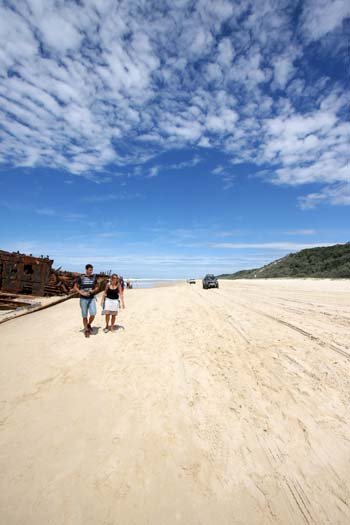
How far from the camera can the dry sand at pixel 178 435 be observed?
251cm

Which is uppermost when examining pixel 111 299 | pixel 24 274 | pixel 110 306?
pixel 24 274

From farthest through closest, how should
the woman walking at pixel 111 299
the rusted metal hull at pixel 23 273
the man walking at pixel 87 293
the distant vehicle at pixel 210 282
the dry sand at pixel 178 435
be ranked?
1. the distant vehicle at pixel 210 282
2. the rusted metal hull at pixel 23 273
3. the woman walking at pixel 111 299
4. the man walking at pixel 87 293
5. the dry sand at pixel 178 435

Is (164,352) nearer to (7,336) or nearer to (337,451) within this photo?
(337,451)

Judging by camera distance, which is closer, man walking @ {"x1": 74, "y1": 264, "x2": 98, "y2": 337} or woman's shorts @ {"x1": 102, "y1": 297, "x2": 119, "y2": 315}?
man walking @ {"x1": 74, "y1": 264, "x2": 98, "y2": 337}

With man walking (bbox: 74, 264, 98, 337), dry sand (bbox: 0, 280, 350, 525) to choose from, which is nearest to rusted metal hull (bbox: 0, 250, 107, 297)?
man walking (bbox: 74, 264, 98, 337)

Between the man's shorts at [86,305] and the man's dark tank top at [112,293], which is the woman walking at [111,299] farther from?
the man's shorts at [86,305]

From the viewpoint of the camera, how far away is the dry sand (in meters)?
2.51

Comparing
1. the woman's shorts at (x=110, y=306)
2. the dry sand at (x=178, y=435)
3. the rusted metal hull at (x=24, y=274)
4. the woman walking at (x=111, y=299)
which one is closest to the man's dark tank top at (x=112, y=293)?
the woman walking at (x=111, y=299)

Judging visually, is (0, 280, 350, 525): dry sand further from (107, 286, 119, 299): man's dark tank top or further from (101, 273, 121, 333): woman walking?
(107, 286, 119, 299): man's dark tank top

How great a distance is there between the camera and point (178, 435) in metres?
3.40

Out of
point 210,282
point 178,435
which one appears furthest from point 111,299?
point 210,282

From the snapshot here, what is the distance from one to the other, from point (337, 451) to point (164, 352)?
3.95m

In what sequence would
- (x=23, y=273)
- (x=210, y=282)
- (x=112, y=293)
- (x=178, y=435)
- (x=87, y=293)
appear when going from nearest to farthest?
(x=178, y=435) < (x=87, y=293) < (x=112, y=293) < (x=23, y=273) < (x=210, y=282)

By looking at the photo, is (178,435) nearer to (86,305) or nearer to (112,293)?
(86,305)
